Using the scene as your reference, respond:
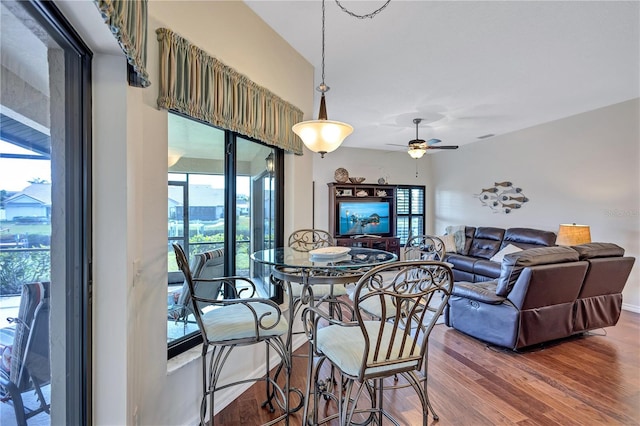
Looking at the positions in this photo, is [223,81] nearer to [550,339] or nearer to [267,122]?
[267,122]

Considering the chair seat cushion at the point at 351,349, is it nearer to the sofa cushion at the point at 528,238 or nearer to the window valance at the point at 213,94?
the window valance at the point at 213,94

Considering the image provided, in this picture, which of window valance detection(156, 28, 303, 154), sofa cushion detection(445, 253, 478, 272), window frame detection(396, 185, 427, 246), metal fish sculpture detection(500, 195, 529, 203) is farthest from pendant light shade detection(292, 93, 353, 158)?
window frame detection(396, 185, 427, 246)

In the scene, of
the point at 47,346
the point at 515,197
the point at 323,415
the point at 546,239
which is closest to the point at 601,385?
the point at 323,415

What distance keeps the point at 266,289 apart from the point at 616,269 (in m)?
3.52

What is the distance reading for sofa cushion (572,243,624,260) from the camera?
2.95 meters

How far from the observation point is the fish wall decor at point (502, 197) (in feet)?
18.9

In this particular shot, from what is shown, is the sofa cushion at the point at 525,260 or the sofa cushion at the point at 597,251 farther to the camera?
the sofa cushion at the point at 597,251

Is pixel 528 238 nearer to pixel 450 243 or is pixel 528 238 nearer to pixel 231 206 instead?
pixel 450 243

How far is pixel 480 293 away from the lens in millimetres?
3033

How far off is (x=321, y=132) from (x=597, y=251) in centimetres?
301

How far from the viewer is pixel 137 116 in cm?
153

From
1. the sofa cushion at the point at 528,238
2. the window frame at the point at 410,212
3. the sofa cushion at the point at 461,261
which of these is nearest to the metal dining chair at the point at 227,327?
the sofa cushion at the point at 461,261

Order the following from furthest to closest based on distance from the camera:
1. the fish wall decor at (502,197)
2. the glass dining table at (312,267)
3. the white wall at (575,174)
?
the fish wall decor at (502,197) → the white wall at (575,174) → the glass dining table at (312,267)

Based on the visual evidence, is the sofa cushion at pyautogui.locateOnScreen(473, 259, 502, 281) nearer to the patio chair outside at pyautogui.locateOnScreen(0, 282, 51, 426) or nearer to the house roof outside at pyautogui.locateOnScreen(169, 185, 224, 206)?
the house roof outside at pyautogui.locateOnScreen(169, 185, 224, 206)
